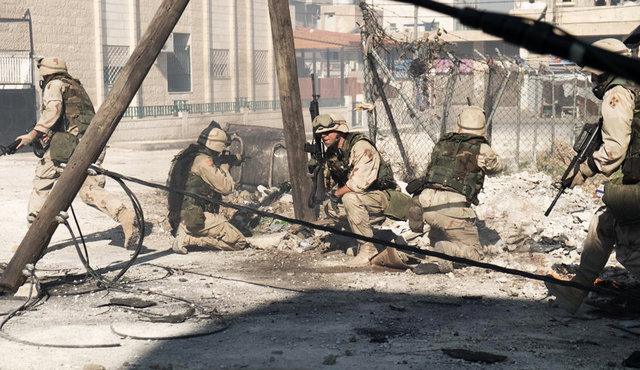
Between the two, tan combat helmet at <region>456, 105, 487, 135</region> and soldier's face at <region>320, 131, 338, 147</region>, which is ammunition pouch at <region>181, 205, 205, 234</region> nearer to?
soldier's face at <region>320, 131, 338, 147</region>

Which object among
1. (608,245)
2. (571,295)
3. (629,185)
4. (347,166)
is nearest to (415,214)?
(347,166)

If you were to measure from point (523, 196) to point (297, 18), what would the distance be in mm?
67175

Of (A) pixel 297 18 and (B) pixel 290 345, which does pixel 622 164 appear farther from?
(A) pixel 297 18

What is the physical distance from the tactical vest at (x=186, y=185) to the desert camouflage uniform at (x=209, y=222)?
11 mm

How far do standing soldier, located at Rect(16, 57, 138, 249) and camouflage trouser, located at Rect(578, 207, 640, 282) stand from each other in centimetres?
436

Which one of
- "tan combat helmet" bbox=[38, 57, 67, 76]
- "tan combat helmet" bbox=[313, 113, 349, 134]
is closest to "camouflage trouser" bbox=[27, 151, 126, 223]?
"tan combat helmet" bbox=[38, 57, 67, 76]

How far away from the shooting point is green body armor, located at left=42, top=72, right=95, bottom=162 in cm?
736

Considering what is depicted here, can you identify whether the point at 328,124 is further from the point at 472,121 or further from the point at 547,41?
the point at 547,41

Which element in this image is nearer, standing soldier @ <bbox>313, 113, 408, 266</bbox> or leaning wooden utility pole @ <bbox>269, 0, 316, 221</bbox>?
standing soldier @ <bbox>313, 113, 408, 266</bbox>

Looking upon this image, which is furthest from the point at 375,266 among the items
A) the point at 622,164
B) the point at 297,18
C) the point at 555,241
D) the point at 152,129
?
the point at 297,18

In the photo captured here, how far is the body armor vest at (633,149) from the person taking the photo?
4523mm

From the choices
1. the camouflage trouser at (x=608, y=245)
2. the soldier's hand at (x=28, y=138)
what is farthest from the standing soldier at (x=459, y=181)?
the soldier's hand at (x=28, y=138)

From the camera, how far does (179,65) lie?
29688mm

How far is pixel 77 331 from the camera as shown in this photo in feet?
15.4
